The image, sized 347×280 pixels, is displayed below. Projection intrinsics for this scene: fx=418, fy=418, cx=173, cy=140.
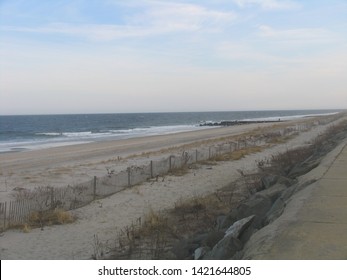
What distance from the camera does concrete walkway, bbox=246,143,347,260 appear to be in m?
4.42

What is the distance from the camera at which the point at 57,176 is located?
18094 mm

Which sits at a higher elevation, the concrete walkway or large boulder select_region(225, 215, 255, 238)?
the concrete walkway

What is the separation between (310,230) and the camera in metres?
5.24

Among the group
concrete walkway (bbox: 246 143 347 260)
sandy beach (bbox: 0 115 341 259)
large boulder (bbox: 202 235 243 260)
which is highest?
concrete walkway (bbox: 246 143 347 260)

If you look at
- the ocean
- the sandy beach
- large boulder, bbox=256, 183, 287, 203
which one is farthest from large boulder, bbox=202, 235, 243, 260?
the ocean

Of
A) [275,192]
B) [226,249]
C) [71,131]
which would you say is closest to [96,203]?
[275,192]

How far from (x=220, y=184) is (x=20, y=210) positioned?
23.6 ft

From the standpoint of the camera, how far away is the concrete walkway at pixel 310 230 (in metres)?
4.42

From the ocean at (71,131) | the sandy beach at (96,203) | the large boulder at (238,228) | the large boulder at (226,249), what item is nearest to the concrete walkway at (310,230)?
the large boulder at (226,249)

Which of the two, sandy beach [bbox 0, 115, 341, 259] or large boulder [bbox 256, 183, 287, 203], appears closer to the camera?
sandy beach [bbox 0, 115, 341, 259]

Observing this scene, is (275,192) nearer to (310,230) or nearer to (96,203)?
(310,230)

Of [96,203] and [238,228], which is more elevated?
[238,228]

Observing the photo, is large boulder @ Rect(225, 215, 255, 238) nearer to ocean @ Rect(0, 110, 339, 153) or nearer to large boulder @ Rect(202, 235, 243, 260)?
large boulder @ Rect(202, 235, 243, 260)
